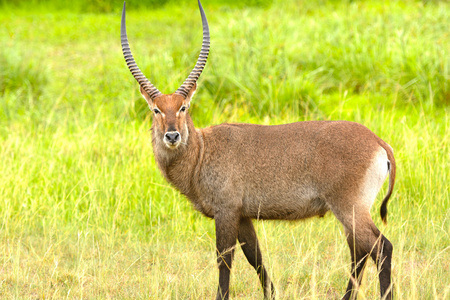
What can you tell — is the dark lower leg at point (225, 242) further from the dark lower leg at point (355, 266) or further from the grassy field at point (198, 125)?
the dark lower leg at point (355, 266)

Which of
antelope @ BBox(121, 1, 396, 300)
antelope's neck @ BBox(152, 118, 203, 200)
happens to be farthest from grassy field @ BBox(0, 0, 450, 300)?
antelope's neck @ BBox(152, 118, 203, 200)

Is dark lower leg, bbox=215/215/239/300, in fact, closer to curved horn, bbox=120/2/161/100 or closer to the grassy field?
the grassy field

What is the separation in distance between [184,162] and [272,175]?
26.8 inches

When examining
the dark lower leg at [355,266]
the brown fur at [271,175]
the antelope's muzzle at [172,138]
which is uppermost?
the antelope's muzzle at [172,138]

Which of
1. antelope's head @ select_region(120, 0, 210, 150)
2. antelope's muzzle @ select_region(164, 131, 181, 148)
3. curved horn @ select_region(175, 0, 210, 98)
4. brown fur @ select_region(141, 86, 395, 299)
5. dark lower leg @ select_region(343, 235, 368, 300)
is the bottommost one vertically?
dark lower leg @ select_region(343, 235, 368, 300)

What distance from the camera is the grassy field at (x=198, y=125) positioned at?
451 cm

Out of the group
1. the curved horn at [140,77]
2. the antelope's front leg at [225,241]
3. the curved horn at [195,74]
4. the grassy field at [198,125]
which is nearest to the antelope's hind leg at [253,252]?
the grassy field at [198,125]

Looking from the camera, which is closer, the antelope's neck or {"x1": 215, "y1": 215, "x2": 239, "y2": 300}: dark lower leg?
{"x1": 215, "y1": 215, "x2": 239, "y2": 300}: dark lower leg

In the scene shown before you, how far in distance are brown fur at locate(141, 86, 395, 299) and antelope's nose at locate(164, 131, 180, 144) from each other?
99mm

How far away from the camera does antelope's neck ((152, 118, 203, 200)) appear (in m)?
4.29

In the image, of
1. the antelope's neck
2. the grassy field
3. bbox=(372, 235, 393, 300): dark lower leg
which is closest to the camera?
bbox=(372, 235, 393, 300): dark lower leg

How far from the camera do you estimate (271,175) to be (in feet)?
13.6

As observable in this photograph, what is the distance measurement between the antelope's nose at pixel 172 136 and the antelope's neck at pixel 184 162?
0.31m

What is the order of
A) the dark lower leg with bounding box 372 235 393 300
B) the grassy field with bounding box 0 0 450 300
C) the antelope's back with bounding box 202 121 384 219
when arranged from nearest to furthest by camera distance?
the dark lower leg with bounding box 372 235 393 300 < the antelope's back with bounding box 202 121 384 219 < the grassy field with bounding box 0 0 450 300
